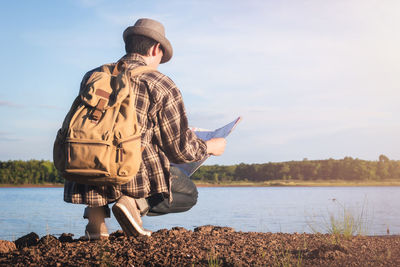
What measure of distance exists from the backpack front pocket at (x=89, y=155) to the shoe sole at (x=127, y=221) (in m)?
0.42

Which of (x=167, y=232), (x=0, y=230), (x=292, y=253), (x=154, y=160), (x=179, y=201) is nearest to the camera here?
(x=292, y=253)

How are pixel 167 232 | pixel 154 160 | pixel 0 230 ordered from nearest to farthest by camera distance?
pixel 154 160, pixel 167 232, pixel 0 230

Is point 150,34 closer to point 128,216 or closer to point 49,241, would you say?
point 128,216

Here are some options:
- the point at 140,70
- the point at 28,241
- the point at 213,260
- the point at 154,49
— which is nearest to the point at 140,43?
the point at 154,49

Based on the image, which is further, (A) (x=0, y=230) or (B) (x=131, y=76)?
(A) (x=0, y=230)

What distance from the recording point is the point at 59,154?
10.7 feet

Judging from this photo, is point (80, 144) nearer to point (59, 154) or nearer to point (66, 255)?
point (59, 154)

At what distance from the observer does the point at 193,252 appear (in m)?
3.13

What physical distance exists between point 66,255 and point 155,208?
109cm

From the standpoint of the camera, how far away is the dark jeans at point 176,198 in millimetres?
3912

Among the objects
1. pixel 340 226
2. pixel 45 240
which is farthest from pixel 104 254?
pixel 340 226

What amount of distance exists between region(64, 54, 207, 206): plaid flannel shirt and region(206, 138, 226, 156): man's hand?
242 millimetres

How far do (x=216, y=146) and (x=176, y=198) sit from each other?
0.69 m

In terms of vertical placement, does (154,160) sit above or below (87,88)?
below
